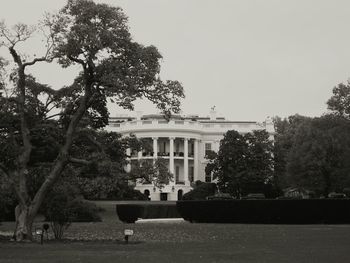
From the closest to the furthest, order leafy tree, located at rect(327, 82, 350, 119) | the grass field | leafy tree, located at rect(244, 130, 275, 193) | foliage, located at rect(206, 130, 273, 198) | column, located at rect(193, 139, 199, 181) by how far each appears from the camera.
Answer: the grass field
leafy tree, located at rect(327, 82, 350, 119)
leafy tree, located at rect(244, 130, 275, 193)
foliage, located at rect(206, 130, 273, 198)
column, located at rect(193, 139, 199, 181)

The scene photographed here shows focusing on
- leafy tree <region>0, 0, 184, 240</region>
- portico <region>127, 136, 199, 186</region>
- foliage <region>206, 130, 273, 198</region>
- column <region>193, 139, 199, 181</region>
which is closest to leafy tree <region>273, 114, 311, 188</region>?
foliage <region>206, 130, 273, 198</region>

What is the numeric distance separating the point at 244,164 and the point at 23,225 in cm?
5264

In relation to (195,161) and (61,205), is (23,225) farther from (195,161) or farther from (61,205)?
(195,161)

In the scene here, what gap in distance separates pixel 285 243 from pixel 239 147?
53.8 meters

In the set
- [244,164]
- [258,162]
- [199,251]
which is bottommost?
[199,251]

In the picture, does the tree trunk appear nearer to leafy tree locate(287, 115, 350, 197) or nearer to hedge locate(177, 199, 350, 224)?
hedge locate(177, 199, 350, 224)

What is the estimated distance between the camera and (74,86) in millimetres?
25719

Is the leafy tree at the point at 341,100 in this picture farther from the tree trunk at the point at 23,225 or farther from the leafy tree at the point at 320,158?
the tree trunk at the point at 23,225

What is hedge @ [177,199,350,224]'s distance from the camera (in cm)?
3600

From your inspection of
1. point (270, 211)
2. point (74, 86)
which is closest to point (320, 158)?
point (270, 211)

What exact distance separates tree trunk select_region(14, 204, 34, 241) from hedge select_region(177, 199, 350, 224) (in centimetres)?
1764

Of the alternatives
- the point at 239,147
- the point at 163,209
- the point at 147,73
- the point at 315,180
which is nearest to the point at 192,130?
the point at 239,147

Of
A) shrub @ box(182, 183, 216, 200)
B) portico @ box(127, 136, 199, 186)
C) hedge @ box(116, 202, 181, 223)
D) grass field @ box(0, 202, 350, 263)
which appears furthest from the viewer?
portico @ box(127, 136, 199, 186)

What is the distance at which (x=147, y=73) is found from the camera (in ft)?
76.6
